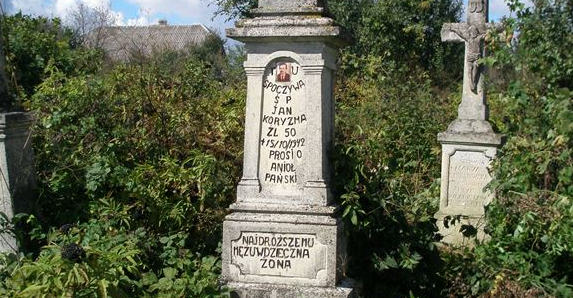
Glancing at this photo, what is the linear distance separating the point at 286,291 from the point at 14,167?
2533mm

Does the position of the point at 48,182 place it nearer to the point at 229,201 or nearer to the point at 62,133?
the point at 62,133

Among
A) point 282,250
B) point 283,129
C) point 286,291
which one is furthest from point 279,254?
point 283,129

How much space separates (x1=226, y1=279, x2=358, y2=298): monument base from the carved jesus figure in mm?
4027

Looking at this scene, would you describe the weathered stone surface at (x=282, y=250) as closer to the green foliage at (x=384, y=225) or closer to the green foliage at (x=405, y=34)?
the green foliage at (x=384, y=225)

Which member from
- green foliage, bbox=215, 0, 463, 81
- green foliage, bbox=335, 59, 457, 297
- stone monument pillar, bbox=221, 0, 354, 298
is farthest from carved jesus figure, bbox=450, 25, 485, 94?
green foliage, bbox=215, 0, 463, 81

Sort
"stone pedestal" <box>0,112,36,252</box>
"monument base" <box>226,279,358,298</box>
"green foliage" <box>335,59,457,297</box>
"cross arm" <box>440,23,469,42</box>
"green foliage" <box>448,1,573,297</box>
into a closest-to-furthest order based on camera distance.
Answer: "green foliage" <box>448,1,573,297</box> → "monument base" <box>226,279,358,298</box> → "green foliage" <box>335,59,457,297</box> → "stone pedestal" <box>0,112,36,252</box> → "cross arm" <box>440,23,469,42</box>

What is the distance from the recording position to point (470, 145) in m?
8.12

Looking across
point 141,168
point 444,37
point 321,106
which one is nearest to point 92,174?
point 141,168

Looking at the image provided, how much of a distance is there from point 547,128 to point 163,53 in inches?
209

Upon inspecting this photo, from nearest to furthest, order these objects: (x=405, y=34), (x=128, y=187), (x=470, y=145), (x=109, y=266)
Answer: (x=109, y=266)
(x=128, y=187)
(x=470, y=145)
(x=405, y=34)

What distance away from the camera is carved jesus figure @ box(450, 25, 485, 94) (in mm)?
8242

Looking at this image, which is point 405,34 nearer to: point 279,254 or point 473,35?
point 473,35

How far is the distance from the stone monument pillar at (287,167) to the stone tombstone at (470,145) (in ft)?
11.2

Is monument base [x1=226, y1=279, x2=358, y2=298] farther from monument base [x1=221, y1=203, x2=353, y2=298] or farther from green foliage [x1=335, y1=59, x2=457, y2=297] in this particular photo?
green foliage [x1=335, y1=59, x2=457, y2=297]
